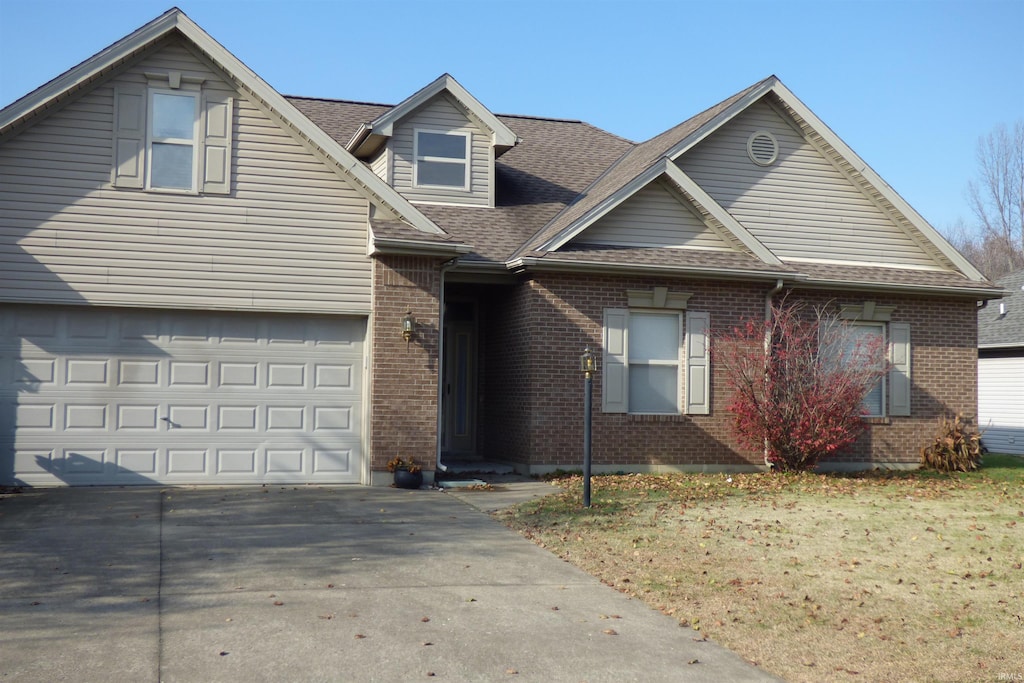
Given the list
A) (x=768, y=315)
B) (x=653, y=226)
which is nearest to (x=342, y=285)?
(x=653, y=226)

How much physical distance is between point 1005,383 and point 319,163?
772 inches

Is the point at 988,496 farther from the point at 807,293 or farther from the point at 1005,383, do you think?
the point at 1005,383

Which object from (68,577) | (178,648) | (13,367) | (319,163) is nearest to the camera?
(178,648)

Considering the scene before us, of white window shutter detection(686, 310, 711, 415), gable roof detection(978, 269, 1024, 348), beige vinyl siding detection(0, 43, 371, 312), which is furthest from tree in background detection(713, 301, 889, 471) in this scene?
gable roof detection(978, 269, 1024, 348)

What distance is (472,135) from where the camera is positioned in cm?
1773

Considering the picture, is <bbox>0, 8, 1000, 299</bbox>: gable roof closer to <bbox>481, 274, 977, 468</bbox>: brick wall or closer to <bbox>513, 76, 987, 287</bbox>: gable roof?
<bbox>513, 76, 987, 287</bbox>: gable roof

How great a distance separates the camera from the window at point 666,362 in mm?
16250

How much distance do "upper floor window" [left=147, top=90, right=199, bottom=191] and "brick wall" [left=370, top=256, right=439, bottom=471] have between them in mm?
3001

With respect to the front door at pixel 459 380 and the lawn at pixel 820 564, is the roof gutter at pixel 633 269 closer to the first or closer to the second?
the front door at pixel 459 380

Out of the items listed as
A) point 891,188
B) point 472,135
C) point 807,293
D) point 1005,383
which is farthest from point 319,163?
point 1005,383

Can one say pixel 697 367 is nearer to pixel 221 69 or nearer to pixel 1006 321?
pixel 221 69

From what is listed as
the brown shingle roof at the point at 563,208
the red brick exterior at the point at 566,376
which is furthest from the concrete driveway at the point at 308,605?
the brown shingle roof at the point at 563,208

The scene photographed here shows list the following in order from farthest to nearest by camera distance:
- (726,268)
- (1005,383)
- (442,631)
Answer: (1005,383)
(726,268)
(442,631)

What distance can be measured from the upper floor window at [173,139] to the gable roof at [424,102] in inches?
151
